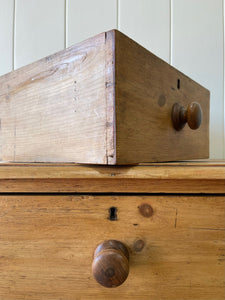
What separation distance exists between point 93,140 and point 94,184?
0.20ft

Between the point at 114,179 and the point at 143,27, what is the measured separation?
2.11ft

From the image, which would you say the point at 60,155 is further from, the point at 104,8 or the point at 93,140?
the point at 104,8

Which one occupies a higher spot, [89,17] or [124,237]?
[89,17]

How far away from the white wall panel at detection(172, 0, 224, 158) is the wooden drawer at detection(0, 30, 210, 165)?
1.03ft

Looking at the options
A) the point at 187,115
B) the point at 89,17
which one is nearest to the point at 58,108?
the point at 187,115

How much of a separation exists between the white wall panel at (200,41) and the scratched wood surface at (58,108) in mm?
519

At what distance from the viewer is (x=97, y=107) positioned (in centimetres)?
34

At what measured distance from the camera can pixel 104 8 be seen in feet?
2.64

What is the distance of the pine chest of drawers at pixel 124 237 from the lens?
346 mm

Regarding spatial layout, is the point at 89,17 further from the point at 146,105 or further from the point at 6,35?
the point at 146,105

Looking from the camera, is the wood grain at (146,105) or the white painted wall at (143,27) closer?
the wood grain at (146,105)

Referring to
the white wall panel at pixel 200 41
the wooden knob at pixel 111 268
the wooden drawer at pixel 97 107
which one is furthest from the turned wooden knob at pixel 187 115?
the white wall panel at pixel 200 41

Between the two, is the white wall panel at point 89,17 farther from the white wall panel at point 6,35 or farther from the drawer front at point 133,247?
the drawer front at point 133,247

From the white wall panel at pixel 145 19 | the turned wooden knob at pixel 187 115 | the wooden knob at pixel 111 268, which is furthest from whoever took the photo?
the white wall panel at pixel 145 19
